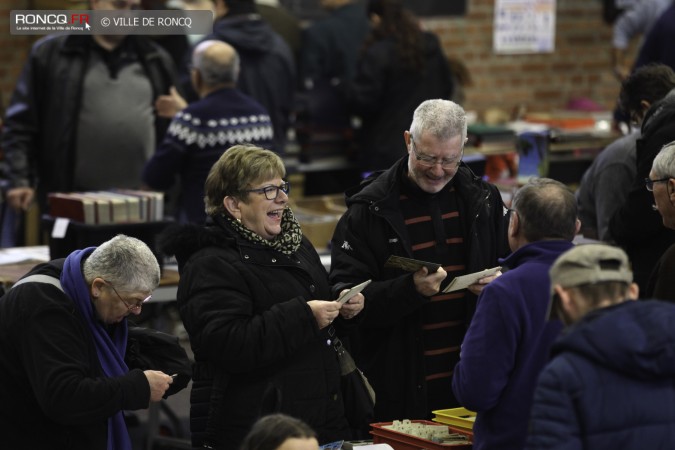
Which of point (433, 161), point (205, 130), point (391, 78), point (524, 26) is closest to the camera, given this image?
point (433, 161)

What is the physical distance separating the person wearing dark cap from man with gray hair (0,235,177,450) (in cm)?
140

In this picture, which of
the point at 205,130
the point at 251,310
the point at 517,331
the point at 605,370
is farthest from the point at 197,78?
the point at 605,370

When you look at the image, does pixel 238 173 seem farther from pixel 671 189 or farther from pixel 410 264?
pixel 671 189

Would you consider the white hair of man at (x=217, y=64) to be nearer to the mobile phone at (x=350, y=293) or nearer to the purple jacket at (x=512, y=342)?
the mobile phone at (x=350, y=293)

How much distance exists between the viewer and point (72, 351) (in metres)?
3.84

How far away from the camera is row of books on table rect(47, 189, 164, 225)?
591 centimetres

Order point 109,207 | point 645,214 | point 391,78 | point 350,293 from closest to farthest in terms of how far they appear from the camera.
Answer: point 350,293
point 645,214
point 109,207
point 391,78

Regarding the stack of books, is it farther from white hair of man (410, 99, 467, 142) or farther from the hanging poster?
white hair of man (410, 99, 467, 142)

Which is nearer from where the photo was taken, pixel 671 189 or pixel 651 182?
pixel 671 189

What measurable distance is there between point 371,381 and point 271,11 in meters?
5.67

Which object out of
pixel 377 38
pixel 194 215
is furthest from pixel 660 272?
pixel 377 38

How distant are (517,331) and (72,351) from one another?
1.33 m

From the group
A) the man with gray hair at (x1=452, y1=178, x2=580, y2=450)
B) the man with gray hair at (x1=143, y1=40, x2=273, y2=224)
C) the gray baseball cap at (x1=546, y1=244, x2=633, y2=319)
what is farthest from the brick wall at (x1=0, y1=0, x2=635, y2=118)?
the gray baseball cap at (x1=546, y1=244, x2=633, y2=319)

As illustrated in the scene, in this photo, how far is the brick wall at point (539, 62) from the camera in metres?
11.4
